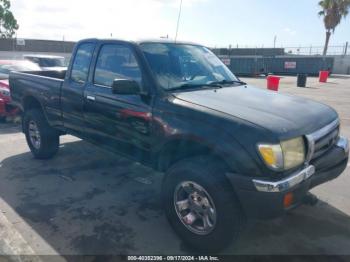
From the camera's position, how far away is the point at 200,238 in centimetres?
302

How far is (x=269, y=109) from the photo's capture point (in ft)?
10.1

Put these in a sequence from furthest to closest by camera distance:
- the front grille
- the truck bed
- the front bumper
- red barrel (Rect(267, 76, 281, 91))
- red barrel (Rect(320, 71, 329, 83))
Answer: red barrel (Rect(320, 71, 329, 83)) → red barrel (Rect(267, 76, 281, 91)) → the truck bed → the front grille → the front bumper

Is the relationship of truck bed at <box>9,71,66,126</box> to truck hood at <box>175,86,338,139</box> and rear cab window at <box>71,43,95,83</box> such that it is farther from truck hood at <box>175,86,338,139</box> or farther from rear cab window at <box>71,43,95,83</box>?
truck hood at <box>175,86,338,139</box>

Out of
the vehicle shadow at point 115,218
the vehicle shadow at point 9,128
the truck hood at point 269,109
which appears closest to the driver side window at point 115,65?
the truck hood at point 269,109

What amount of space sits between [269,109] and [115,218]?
202cm

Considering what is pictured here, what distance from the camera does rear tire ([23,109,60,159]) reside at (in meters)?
5.27

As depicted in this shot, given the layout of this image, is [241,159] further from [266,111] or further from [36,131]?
[36,131]

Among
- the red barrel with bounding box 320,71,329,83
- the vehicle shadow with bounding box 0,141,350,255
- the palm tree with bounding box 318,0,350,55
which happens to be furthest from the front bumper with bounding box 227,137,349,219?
the palm tree with bounding box 318,0,350,55

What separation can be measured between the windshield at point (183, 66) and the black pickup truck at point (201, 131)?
0.02 m

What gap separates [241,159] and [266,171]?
0.22 metres

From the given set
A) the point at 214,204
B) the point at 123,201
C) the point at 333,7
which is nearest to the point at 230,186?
the point at 214,204

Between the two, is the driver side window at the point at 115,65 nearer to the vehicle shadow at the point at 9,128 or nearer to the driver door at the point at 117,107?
the driver door at the point at 117,107

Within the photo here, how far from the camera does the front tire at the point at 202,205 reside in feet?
9.11

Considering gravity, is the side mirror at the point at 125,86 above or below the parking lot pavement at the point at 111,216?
above
